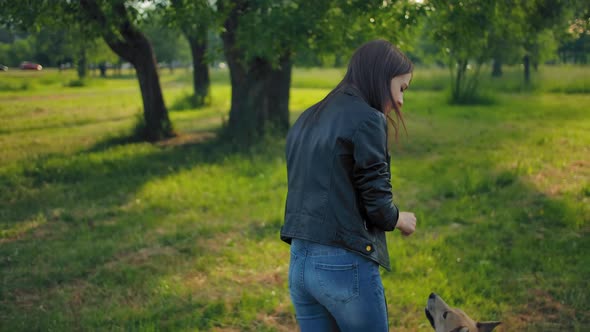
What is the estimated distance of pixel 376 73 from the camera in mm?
2262

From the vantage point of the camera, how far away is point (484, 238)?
6797 mm

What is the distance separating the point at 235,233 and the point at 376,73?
5.23 m

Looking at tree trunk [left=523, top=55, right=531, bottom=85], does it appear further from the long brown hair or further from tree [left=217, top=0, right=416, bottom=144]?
the long brown hair

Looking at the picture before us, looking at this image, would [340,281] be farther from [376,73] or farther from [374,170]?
[376,73]

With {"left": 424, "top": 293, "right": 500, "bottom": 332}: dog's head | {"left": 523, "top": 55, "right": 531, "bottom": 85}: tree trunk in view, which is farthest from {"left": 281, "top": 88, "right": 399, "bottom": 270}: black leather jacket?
{"left": 523, "top": 55, "right": 531, "bottom": 85}: tree trunk

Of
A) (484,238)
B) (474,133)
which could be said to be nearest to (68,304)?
(484,238)

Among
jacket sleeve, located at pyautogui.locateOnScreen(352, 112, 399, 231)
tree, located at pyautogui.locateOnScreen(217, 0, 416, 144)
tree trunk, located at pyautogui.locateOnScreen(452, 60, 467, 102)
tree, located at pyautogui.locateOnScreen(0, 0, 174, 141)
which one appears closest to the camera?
jacket sleeve, located at pyautogui.locateOnScreen(352, 112, 399, 231)

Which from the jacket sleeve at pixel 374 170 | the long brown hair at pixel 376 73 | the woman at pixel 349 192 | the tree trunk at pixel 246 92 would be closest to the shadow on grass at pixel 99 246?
the tree trunk at pixel 246 92

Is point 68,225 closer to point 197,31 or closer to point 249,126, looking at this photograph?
point 197,31

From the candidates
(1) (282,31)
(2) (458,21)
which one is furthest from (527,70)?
(1) (282,31)

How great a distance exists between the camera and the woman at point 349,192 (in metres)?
2.15

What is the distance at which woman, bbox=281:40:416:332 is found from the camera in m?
2.15

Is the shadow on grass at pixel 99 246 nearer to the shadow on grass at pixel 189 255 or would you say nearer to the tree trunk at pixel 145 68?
the shadow on grass at pixel 189 255

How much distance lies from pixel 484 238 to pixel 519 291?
1.50 meters
